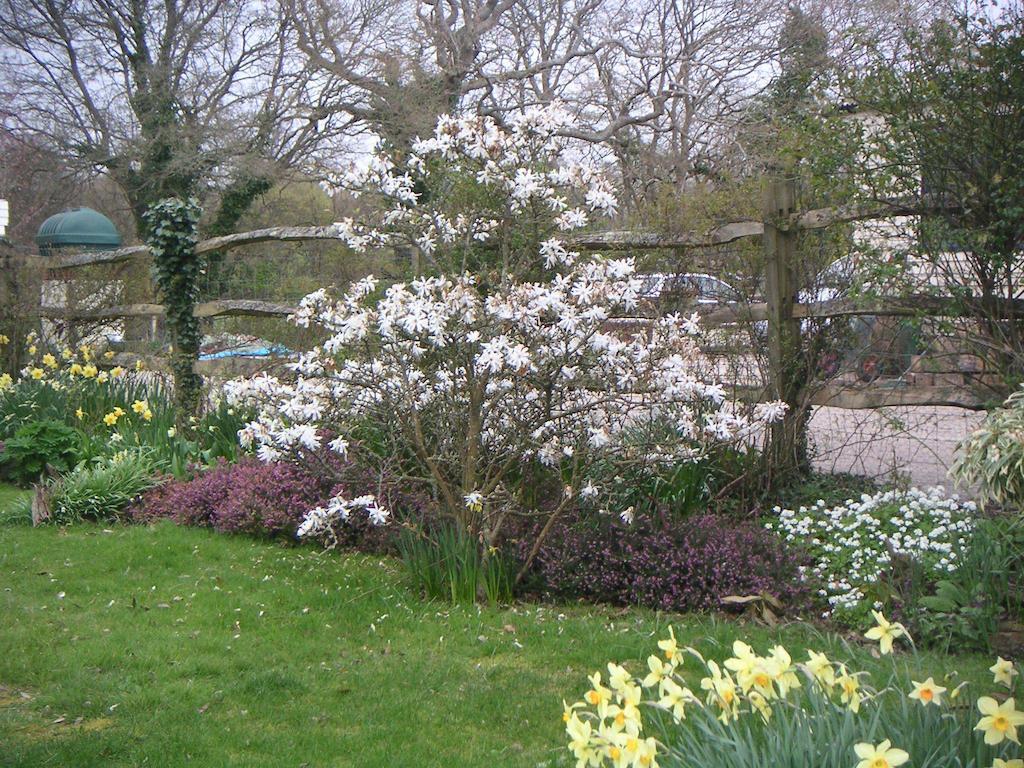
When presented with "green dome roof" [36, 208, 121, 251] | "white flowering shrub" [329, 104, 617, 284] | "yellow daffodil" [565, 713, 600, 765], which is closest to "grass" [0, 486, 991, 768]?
"yellow daffodil" [565, 713, 600, 765]

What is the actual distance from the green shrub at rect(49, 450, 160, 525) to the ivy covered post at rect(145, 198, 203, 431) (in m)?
2.03

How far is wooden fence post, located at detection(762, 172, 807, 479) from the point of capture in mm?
6617

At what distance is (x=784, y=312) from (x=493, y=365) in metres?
2.65

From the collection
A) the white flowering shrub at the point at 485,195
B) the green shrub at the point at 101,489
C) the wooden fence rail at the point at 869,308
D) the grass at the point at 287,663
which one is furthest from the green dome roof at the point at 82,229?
the wooden fence rail at the point at 869,308

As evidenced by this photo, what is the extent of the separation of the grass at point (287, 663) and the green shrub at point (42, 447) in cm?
237

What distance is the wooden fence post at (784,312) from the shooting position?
6617 millimetres

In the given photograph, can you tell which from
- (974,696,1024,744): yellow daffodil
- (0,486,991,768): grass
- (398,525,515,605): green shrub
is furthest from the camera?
(398,525,515,605): green shrub

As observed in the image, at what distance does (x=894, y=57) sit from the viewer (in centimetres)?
649

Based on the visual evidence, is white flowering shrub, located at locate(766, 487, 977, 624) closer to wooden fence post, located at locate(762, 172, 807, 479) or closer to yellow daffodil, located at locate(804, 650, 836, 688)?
wooden fence post, located at locate(762, 172, 807, 479)

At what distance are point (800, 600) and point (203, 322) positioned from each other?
7275 mm

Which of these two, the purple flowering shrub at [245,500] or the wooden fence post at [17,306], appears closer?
the purple flowering shrub at [245,500]

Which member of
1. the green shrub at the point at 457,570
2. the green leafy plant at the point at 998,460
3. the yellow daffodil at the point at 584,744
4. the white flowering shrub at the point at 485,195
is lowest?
the green shrub at the point at 457,570

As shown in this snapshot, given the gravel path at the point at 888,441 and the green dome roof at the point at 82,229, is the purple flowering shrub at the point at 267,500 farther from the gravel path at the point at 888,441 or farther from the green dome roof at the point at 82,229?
the green dome roof at the point at 82,229

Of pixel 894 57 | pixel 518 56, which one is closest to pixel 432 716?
pixel 894 57
